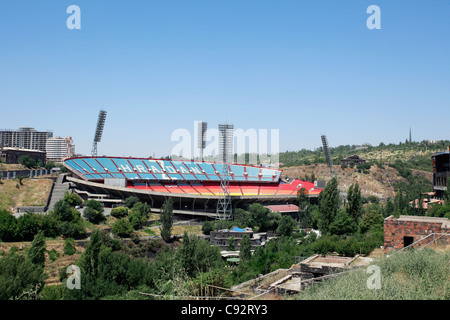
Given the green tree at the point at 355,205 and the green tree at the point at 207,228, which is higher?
the green tree at the point at 355,205

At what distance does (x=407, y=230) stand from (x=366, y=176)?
72350mm

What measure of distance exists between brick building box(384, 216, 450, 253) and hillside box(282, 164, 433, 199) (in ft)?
208

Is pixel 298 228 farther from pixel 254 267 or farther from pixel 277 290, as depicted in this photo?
pixel 277 290

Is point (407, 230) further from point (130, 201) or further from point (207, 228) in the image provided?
point (130, 201)

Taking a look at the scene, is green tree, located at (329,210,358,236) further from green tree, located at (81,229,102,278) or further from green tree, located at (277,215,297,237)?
green tree, located at (81,229,102,278)

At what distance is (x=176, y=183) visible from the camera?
5431cm

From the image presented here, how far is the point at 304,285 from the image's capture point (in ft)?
39.0

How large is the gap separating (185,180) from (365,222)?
29.3 m

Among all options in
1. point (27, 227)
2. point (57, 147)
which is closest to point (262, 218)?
point (27, 227)

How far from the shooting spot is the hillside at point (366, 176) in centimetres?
8050

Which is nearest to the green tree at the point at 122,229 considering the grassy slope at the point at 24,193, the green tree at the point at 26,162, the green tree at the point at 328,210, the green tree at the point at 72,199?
the green tree at the point at 72,199

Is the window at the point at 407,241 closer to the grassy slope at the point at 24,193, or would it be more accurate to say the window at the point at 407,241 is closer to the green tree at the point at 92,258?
the green tree at the point at 92,258

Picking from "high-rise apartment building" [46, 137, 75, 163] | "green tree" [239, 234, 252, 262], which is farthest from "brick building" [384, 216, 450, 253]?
"high-rise apartment building" [46, 137, 75, 163]

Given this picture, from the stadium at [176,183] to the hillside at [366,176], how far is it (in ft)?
79.1
